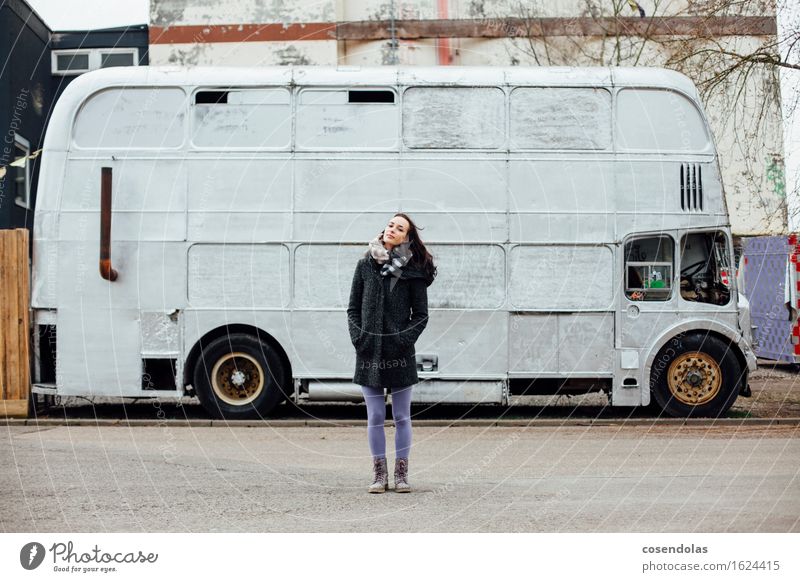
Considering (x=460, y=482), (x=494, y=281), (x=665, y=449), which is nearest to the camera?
(x=460, y=482)

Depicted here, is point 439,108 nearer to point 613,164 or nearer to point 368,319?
point 613,164

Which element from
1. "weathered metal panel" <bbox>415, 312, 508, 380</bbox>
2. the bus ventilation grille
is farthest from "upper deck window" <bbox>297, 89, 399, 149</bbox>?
the bus ventilation grille

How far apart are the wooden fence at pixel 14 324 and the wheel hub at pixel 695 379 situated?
7737 millimetres

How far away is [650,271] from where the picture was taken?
14.1 metres

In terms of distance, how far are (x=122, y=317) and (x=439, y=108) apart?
457 cm

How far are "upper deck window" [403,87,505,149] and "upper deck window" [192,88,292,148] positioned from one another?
1499 millimetres

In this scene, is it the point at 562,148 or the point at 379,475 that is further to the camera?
the point at 562,148

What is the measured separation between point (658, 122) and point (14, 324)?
8070 millimetres

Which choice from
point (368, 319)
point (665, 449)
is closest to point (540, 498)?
point (368, 319)

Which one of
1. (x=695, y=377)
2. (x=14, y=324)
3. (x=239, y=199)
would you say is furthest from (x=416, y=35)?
(x=14, y=324)

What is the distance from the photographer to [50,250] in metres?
14.0

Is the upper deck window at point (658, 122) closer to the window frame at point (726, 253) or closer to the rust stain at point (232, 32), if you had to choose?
the window frame at point (726, 253)

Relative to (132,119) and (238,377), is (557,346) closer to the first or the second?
(238,377)
